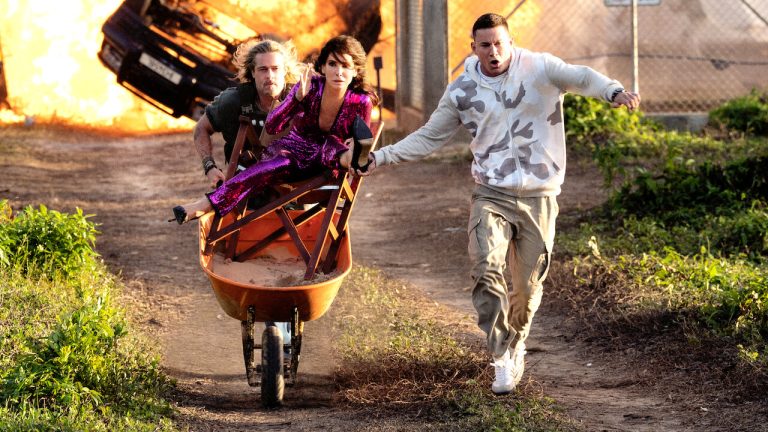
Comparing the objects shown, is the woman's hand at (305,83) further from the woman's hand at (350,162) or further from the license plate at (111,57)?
the license plate at (111,57)

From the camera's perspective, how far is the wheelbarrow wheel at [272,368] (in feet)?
19.8

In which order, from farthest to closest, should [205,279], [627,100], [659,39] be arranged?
[659,39] < [205,279] < [627,100]

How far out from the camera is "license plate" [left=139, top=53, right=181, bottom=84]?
1642cm

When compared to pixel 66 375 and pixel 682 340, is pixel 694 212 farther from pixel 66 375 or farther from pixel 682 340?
pixel 66 375

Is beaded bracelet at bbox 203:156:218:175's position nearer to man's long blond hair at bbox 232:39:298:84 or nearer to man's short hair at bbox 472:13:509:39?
man's long blond hair at bbox 232:39:298:84

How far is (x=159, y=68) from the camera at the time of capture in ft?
53.9

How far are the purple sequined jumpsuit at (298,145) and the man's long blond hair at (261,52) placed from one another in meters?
0.56

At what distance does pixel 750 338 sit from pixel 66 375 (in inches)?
147

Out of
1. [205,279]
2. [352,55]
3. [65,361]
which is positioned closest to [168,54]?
[205,279]

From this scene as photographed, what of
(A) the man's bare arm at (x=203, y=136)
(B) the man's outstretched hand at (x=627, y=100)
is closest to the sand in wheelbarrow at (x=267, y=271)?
(A) the man's bare arm at (x=203, y=136)

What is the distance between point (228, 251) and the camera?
21.5 ft

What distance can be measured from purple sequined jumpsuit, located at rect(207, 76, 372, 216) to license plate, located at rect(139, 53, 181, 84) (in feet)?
34.6

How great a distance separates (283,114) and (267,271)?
92 centimetres

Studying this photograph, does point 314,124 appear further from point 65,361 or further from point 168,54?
point 168,54
